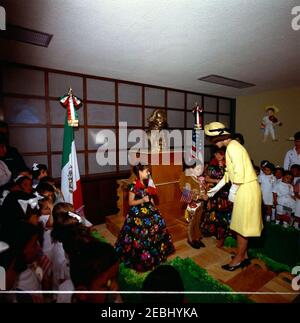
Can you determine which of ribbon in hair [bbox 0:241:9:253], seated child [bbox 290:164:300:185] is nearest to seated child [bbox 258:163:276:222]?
seated child [bbox 290:164:300:185]

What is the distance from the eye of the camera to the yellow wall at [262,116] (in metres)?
5.36

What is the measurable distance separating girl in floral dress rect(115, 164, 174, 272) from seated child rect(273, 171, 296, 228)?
254 centimetres

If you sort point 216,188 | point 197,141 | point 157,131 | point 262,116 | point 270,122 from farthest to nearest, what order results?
point 262,116, point 270,122, point 197,141, point 157,131, point 216,188

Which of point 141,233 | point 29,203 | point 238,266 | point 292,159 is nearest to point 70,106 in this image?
point 29,203

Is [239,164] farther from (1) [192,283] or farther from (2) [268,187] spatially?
(2) [268,187]

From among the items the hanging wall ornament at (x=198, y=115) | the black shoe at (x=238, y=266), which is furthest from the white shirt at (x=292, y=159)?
the black shoe at (x=238, y=266)

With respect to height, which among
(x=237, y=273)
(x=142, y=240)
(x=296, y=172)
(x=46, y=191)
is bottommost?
(x=237, y=273)

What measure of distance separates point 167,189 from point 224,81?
2.78m

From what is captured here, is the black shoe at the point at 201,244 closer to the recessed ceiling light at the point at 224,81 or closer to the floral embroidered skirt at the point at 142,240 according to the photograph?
the floral embroidered skirt at the point at 142,240

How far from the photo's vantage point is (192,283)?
2.29 m
